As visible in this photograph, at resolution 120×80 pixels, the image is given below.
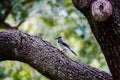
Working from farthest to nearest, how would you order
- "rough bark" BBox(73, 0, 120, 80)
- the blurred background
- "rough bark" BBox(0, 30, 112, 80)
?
the blurred background, "rough bark" BBox(0, 30, 112, 80), "rough bark" BBox(73, 0, 120, 80)

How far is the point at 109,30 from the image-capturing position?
3.03 m

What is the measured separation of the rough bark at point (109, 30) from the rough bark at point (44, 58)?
379mm

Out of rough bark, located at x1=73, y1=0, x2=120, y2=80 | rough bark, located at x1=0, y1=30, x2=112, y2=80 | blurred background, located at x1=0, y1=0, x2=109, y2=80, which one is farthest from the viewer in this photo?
blurred background, located at x1=0, y1=0, x2=109, y2=80

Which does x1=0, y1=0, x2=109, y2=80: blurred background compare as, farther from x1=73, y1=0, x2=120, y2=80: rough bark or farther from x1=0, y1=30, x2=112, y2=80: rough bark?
x1=73, y1=0, x2=120, y2=80: rough bark

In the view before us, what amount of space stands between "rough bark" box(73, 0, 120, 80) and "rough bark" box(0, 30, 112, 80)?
0.38m

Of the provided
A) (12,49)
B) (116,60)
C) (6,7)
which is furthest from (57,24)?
(116,60)

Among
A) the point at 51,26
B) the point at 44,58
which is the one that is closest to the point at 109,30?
the point at 44,58

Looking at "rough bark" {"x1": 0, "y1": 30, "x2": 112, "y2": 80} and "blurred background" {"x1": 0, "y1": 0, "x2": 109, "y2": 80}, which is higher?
"rough bark" {"x1": 0, "y1": 30, "x2": 112, "y2": 80}

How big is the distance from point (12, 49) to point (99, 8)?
3.60ft

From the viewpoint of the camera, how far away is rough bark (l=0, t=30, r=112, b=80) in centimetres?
347

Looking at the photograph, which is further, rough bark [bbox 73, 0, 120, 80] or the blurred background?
the blurred background

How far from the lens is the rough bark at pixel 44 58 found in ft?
11.4

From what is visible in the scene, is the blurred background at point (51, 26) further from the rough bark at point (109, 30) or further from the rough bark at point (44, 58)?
the rough bark at point (109, 30)

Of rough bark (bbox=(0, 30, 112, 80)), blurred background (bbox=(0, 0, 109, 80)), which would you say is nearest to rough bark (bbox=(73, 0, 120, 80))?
rough bark (bbox=(0, 30, 112, 80))
